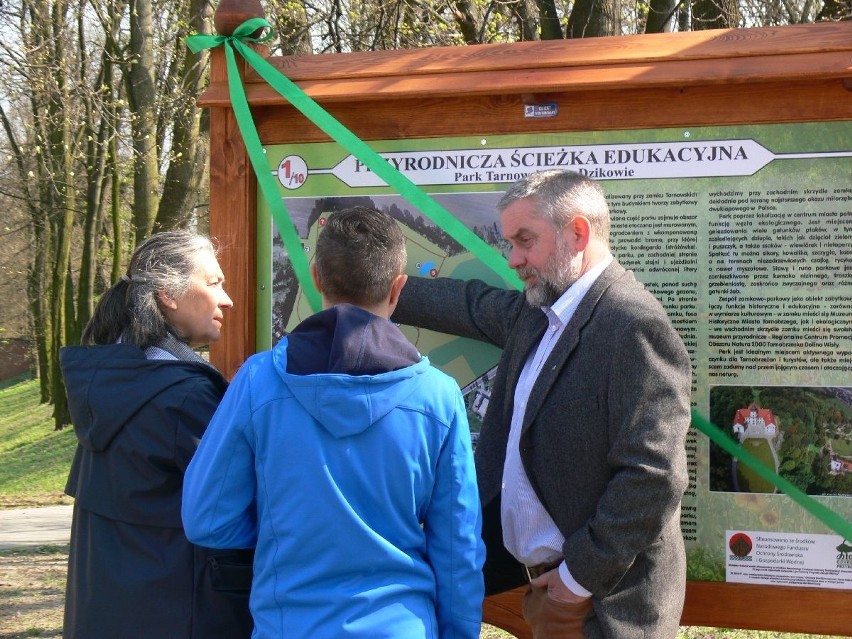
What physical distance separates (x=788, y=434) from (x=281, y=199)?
6.17 feet

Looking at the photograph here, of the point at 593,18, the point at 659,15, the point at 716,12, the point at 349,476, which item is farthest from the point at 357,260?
the point at 716,12

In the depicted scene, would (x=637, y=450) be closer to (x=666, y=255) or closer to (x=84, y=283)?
(x=666, y=255)

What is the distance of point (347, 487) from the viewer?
2.05m

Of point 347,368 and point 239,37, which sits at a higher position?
point 239,37

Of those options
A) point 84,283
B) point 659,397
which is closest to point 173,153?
point 84,283

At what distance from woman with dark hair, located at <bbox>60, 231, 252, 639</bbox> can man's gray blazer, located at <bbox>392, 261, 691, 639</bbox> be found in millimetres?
855

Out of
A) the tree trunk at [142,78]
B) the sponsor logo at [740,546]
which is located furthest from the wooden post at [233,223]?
the tree trunk at [142,78]

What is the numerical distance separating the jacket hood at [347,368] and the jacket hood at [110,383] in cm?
52

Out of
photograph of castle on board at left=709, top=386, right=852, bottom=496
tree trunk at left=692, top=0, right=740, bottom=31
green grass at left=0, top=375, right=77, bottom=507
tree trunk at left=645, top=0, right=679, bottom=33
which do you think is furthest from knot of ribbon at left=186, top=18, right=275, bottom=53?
green grass at left=0, top=375, right=77, bottom=507

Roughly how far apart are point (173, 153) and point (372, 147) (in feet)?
28.1

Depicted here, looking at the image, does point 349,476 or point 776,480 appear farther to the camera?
point 776,480

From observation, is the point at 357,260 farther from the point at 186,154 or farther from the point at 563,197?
the point at 186,154

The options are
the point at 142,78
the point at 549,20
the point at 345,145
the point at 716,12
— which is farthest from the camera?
the point at 142,78

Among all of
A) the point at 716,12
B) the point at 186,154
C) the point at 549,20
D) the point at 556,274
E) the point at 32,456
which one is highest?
the point at 716,12
